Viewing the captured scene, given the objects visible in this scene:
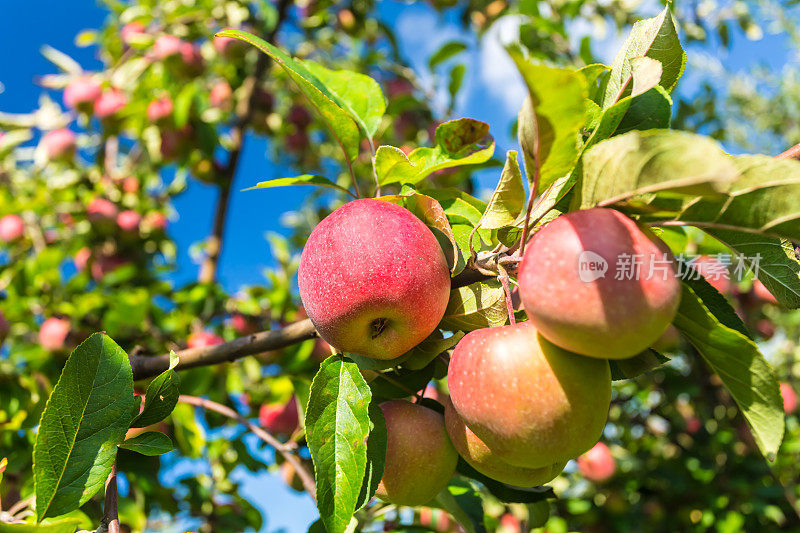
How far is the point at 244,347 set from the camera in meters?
0.87

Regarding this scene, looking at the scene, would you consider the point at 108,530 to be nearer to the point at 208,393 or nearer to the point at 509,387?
the point at 509,387

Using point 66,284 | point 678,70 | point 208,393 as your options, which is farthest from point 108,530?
point 66,284

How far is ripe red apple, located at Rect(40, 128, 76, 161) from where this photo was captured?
2900 mm

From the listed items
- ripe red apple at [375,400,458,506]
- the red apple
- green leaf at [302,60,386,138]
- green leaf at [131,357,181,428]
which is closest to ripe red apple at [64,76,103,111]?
the red apple

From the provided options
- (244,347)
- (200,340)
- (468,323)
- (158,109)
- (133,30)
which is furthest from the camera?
(133,30)

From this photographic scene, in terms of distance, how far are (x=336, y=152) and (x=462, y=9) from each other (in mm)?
1294

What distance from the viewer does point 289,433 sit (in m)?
2.13

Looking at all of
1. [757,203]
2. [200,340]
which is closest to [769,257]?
[757,203]

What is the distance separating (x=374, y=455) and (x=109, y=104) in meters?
2.63

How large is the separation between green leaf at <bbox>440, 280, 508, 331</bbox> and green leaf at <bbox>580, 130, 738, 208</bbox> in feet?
0.59

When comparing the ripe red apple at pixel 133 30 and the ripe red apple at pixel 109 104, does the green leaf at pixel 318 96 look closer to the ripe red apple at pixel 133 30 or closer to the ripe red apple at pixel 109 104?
the ripe red apple at pixel 109 104

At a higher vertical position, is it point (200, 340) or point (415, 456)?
point (415, 456)

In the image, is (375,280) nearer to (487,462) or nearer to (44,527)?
(487,462)

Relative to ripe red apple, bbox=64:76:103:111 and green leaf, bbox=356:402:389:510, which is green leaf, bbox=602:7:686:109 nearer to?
green leaf, bbox=356:402:389:510
